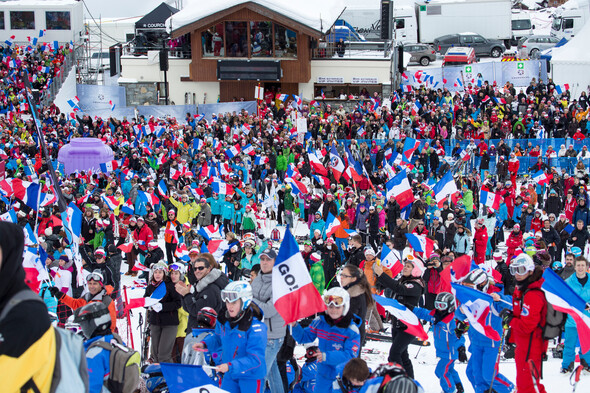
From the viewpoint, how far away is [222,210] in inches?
684

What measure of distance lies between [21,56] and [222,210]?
76.3 feet

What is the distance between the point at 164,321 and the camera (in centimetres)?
812

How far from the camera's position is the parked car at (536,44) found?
42897mm

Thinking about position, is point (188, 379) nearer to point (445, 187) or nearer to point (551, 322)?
point (551, 322)

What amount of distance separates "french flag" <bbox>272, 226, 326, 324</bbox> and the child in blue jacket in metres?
1.56

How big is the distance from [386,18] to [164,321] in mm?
28502

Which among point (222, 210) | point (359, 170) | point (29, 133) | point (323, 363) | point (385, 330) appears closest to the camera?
point (323, 363)

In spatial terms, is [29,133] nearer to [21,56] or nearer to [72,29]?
[21,56]

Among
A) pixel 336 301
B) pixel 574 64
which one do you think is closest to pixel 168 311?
pixel 336 301

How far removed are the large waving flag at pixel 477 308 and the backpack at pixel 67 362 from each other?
4.63 metres

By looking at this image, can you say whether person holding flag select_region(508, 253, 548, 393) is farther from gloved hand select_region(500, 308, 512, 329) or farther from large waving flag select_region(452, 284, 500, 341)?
large waving flag select_region(452, 284, 500, 341)

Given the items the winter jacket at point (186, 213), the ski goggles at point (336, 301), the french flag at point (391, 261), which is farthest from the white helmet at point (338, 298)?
the winter jacket at point (186, 213)

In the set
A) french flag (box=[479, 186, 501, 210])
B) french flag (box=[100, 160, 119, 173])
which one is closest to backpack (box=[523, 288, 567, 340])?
french flag (box=[479, 186, 501, 210])

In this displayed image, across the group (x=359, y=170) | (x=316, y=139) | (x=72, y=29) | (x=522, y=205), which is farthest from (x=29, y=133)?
(x=72, y=29)
